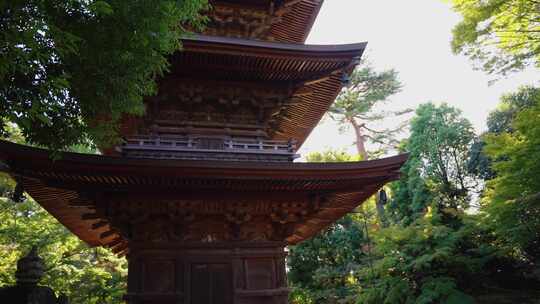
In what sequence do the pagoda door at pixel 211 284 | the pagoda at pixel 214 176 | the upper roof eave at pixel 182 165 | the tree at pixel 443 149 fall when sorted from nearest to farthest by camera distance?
the upper roof eave at pixel 182 165 < the pagoda at pixel 214 176 < the pagoda door at pixel 211 284 < the tree at pixel 443 149

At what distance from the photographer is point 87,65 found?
4949mm

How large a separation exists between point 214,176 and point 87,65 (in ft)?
9.35

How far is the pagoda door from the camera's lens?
7.40 metres

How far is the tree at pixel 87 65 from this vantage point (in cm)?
422

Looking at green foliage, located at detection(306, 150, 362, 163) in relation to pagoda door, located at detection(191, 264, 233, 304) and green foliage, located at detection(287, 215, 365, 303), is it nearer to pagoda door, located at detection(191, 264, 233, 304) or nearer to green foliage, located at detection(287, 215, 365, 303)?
green foliage, located at detection(287, 215, 365, 303)

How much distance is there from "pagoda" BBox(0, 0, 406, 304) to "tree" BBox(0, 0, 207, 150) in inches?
43.2

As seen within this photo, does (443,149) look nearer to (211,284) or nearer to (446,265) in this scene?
(446,265)

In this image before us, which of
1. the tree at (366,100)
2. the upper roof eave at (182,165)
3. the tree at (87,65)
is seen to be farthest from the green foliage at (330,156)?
the tree at (87,65)

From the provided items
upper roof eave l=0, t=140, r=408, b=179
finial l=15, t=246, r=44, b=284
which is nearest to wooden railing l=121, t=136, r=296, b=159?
upper roof eave l=0, t=140, r=408, b=179

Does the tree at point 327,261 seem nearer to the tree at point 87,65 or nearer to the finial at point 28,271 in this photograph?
the finial at point 28,271

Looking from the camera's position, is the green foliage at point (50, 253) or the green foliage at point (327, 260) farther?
the green foliage at point (327, 260)

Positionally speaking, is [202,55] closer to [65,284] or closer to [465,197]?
[65,284]

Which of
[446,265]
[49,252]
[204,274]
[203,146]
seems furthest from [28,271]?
[446,265]

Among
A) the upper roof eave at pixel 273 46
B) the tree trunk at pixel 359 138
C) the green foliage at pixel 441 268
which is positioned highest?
the tree trunk at pixel 359 138
